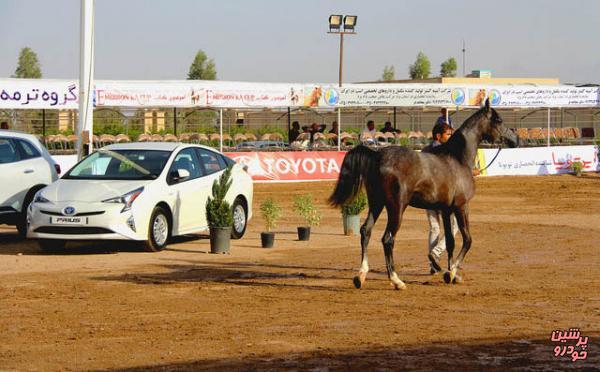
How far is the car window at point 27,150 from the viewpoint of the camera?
65.2 feet

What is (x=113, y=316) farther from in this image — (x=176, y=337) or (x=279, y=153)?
(x=279, y=153)

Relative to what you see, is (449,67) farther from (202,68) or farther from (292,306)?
(292,306)

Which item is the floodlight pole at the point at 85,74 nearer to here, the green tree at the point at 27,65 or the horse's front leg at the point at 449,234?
the horse's front leg at the point at 449,234

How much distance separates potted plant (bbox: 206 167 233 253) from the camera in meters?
17.5

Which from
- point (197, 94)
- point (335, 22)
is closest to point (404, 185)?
point (197, 94)

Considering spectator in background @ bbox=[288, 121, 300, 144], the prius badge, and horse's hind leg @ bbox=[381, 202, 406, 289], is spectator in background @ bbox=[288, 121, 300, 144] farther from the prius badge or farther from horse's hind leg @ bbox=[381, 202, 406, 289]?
horse's hind leg @ bbox=[381, 202, 406, 289]

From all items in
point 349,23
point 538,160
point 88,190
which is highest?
point 349,23

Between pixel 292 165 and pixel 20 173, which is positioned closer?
pixel 20 173

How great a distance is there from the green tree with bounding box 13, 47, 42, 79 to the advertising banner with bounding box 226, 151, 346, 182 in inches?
2882

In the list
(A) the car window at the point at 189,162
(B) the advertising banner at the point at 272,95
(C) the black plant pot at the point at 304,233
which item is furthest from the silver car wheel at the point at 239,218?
(B) the advertising banner at the point at 272,95

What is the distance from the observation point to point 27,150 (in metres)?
A: 20.0

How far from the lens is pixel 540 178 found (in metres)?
40.2

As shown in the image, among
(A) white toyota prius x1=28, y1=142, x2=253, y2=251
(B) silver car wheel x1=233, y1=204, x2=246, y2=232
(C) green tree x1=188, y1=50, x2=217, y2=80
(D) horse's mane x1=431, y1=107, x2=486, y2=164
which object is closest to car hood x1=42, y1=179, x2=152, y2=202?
(A) white toyota prius x1=28, y1=142, x2=253, y2=251

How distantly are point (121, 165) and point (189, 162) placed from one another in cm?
122
